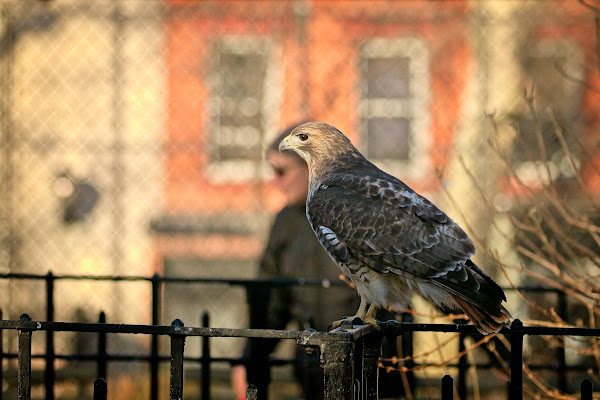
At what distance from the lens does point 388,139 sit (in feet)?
26.0

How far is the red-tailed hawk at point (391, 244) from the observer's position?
2.79 m

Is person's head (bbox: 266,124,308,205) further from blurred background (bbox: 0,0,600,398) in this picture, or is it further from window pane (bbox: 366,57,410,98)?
window pane (bbox: 366,57,410,98)

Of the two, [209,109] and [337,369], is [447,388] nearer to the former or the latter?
[337,369]

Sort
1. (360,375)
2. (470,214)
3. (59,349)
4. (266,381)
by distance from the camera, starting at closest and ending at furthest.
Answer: (360,375) < (266,381) < (470,214) < (59,349)

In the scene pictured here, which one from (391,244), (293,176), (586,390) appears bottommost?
(586,390)

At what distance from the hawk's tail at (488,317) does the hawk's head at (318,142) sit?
0.99 m

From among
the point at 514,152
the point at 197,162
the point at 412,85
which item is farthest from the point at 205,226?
the point at 514,152

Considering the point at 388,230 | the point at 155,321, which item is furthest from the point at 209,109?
the point at 388,230

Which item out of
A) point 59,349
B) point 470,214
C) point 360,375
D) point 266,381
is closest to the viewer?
point 360,375

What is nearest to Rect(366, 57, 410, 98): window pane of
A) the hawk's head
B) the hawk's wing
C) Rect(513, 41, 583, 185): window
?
Rect(513, 41, 583, 185): window

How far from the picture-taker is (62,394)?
7.45 m

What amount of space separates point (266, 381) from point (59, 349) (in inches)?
175

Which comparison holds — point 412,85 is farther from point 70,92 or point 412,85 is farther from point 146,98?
point 70,92

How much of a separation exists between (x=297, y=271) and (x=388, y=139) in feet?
12.8
